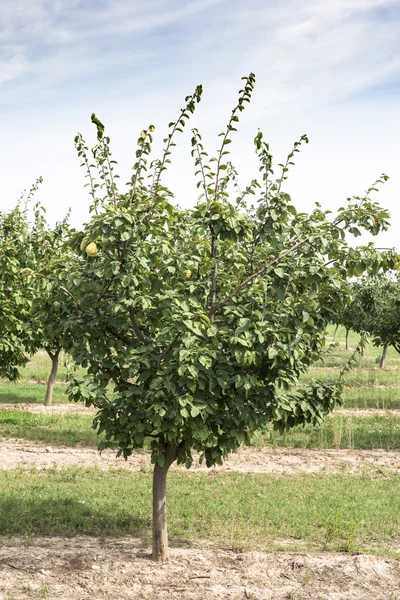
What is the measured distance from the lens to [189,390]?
6.20 meters

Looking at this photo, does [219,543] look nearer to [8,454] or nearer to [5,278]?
[8,454]

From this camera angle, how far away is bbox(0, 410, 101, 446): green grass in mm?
13836

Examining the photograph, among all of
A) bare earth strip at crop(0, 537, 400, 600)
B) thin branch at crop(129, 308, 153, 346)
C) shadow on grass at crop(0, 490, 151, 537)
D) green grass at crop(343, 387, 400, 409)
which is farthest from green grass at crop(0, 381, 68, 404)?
thin branch at crop(129, 308, 153, 346)

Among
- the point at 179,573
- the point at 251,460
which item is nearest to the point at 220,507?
the point at 179,573

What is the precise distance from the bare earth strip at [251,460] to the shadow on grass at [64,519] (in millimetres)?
2502

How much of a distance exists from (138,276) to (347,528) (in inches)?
175

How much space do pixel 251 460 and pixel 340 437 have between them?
2292 millimetres

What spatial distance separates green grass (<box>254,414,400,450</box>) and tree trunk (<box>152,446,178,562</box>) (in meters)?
6.03

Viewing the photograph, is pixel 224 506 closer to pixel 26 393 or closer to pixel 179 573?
pixel 179 573

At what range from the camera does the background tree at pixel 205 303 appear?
5.99 m

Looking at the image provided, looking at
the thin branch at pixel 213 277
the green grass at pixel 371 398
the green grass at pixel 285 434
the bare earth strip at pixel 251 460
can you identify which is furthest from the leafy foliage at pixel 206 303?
the green grass at pixel 371 398

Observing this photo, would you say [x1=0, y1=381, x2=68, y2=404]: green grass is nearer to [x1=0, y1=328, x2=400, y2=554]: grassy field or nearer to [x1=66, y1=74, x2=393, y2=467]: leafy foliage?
[x1=0, y1=328, x2=400, y2=554]: grassy field

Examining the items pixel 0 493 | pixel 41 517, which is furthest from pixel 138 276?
pixel 0 493

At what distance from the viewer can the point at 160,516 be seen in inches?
280
